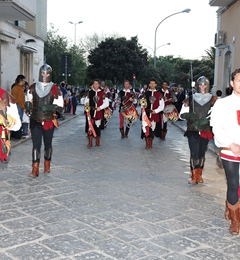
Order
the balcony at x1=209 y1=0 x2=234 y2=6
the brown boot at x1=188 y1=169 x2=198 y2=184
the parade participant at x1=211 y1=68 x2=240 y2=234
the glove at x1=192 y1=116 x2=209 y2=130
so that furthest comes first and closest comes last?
the balcony at x1=209 y1=0 x2=234 y2=6 < the brown boot at x1=188 y1=169 x2=198 y2=184 < the glove at x1=192 y1=116 x2=209 y2=130 < the parade participant at x1=211 y1=68 x2=240 y2=234

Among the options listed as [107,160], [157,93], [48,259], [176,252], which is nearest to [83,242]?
[48,259]

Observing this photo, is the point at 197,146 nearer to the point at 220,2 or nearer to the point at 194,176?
the point at 194,176

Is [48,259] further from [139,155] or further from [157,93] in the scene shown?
[157,93]

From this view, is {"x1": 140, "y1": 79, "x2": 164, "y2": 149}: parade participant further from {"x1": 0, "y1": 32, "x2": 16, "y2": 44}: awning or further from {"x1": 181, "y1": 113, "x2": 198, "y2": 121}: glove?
{"x1": 0, "y1": 32, "x2": 16, "y2": 44}: awning

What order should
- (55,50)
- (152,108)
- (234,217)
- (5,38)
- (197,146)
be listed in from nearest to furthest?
(234,217) < (197,146) < (152,108) < (5,38) < (55,50)

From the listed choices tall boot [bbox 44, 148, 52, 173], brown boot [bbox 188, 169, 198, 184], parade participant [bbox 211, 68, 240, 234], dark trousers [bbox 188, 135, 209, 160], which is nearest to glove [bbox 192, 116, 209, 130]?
dark trousers [bbox 188, 135, 209, 160]

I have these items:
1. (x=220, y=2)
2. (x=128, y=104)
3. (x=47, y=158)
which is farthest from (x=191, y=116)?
(x=220, y=2)

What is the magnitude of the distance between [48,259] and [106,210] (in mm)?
1662

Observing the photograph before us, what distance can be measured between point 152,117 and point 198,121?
4641 millimetres

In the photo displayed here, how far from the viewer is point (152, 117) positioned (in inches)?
449

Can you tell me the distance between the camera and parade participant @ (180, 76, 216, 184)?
6.84 m

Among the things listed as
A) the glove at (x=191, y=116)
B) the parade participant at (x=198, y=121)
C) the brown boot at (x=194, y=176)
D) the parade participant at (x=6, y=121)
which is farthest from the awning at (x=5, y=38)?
the parade participant at (x=6, y=121)

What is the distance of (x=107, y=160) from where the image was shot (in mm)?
9359

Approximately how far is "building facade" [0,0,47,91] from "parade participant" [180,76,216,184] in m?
8.79
